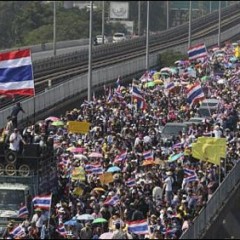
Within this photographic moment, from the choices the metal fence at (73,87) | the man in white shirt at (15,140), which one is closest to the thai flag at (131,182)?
the man in white shirt at (15,140)

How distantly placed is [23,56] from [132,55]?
5857cm

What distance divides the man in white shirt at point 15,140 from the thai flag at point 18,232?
4.67 m

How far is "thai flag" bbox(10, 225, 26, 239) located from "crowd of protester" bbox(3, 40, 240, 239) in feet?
0.34

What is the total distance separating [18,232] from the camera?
25.8m

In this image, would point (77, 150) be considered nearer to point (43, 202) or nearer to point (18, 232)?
point (43, 202)

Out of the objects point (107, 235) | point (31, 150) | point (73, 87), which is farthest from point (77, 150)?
point (73, 87)

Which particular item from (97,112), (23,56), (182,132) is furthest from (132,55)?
(23,56)

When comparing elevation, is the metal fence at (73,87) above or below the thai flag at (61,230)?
below

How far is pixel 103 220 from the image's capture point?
26.8 meters

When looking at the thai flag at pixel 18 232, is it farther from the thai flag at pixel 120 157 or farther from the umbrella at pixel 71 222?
the thai flag at pixel 120 157

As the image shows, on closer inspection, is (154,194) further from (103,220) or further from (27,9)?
(27,9)

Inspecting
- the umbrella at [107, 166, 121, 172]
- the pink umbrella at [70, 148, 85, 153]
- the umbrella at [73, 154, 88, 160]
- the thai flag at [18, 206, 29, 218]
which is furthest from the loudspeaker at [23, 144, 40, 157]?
the pink umbrella at [70, 148, 85, 153]

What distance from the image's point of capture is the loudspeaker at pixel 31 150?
30.9 m

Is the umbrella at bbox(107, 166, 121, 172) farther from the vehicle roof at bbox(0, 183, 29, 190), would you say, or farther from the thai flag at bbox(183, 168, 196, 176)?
the vehicle roof at bbox(0, 183, 29, 190)
